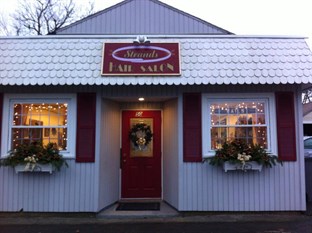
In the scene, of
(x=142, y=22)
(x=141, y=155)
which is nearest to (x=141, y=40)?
(x=141, y=155)

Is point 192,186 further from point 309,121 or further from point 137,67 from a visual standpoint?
point 309,121

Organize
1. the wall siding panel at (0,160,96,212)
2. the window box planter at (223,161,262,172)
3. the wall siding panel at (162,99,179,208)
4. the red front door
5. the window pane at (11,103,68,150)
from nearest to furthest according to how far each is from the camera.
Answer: the window box planter at (223,161,262,172)
the wall siding panel at (0,160,96,212)
the window pane at (11,103,68,150)
the wall siding panel at (162,99,179,208)
the red front door

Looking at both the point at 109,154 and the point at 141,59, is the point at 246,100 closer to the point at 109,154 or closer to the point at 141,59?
the point at 141,59

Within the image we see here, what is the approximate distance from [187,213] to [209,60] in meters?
3.31

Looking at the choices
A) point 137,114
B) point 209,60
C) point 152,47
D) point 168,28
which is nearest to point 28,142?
point 137,114

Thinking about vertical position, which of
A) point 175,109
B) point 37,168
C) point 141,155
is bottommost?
point 37,168

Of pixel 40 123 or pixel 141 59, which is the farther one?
pixel 40 123

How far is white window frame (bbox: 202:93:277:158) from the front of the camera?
7.47m

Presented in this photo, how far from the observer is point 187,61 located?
23.8 ft

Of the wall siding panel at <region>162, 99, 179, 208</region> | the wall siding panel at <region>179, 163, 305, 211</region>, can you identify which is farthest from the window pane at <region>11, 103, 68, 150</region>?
the wall siding panel at <region>179, 163, 305, 211</region>

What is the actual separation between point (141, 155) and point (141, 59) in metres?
2.72

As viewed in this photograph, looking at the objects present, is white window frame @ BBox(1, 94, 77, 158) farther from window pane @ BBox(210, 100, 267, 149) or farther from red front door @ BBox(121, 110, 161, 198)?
window pane @ BBox(210, 100, 267, 149)

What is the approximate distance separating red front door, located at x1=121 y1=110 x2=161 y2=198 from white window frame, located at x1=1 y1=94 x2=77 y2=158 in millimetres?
1693

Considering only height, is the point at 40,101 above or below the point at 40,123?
above
